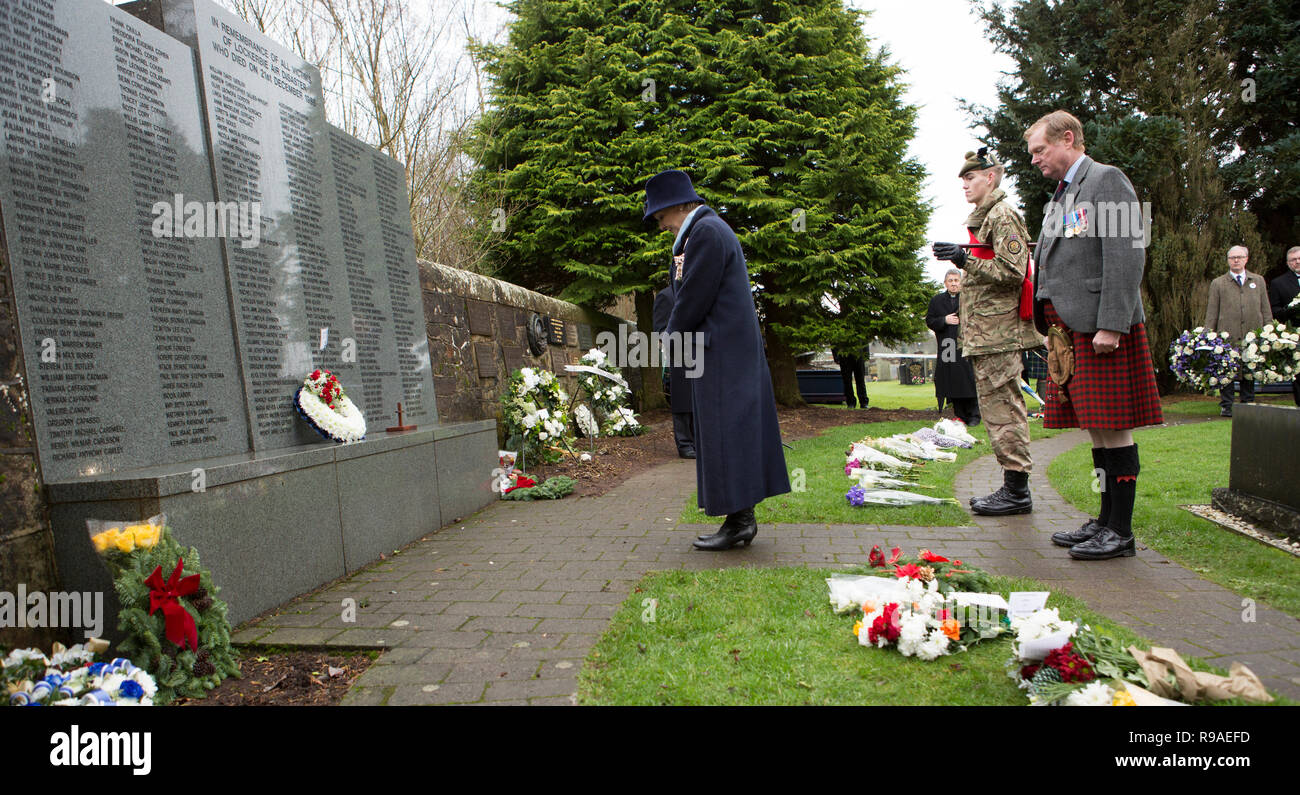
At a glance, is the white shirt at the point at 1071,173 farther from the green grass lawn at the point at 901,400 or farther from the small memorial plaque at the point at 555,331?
the green grass lawn at the point at 901,400

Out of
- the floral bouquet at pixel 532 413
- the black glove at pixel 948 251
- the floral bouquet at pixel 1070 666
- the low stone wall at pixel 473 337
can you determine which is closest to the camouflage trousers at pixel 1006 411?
the black glove at pixel 948 251

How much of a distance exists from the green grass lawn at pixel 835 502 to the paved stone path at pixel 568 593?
0.59ft

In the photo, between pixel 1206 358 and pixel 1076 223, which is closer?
pixel 1076 223

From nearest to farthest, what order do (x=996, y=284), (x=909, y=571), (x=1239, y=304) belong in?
(x=909, y=571) → (x=996, y=284) → (x=1239, y=304)

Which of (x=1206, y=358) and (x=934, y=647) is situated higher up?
(x=1206, y=358)

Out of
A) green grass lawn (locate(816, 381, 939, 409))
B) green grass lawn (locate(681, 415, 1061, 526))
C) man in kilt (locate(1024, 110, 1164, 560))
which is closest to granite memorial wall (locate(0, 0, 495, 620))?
green grass lawn (locate(681, 415, 1061, 526))

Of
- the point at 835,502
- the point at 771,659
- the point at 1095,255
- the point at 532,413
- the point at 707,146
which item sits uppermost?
the point at 707,146

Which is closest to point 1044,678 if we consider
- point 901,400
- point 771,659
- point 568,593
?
point 771,659

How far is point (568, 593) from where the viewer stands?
12.1ft

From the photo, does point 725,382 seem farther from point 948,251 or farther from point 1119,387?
point 1119,387

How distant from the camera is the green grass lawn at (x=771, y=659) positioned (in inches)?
95.0

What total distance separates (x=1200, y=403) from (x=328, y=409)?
14.7m

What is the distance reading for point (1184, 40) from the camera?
46.4 feet

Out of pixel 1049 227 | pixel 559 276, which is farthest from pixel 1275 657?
pixel 559 276
